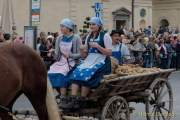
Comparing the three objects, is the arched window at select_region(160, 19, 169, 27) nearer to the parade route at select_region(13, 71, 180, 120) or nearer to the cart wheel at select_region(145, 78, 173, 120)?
the parade route at select_region(13, 71, 180, 120)

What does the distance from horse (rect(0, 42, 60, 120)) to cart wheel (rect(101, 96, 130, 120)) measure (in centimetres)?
122

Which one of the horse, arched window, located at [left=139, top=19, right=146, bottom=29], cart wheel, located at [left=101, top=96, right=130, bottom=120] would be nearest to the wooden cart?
cart wheel, located at [left=101, top=96, right=130, bottom=120]

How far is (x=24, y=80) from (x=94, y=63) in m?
1.75

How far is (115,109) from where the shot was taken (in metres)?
8.62

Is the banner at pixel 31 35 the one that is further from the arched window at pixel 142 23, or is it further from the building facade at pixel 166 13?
the building facade at pixel 166 13

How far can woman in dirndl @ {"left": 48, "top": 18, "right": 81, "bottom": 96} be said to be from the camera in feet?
28.5

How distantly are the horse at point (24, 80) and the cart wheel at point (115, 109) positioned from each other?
122 centimetres

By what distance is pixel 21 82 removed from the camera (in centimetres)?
696

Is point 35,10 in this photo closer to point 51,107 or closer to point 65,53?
point 65,53

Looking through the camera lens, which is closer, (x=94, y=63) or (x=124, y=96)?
(x=94, y=63)

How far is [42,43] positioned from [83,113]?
34.4 feet

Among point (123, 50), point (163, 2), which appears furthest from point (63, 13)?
point (123, 50)

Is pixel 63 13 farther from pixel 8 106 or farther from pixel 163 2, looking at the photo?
pixel 8 106

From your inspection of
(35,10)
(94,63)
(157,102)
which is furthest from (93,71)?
(35,10)
